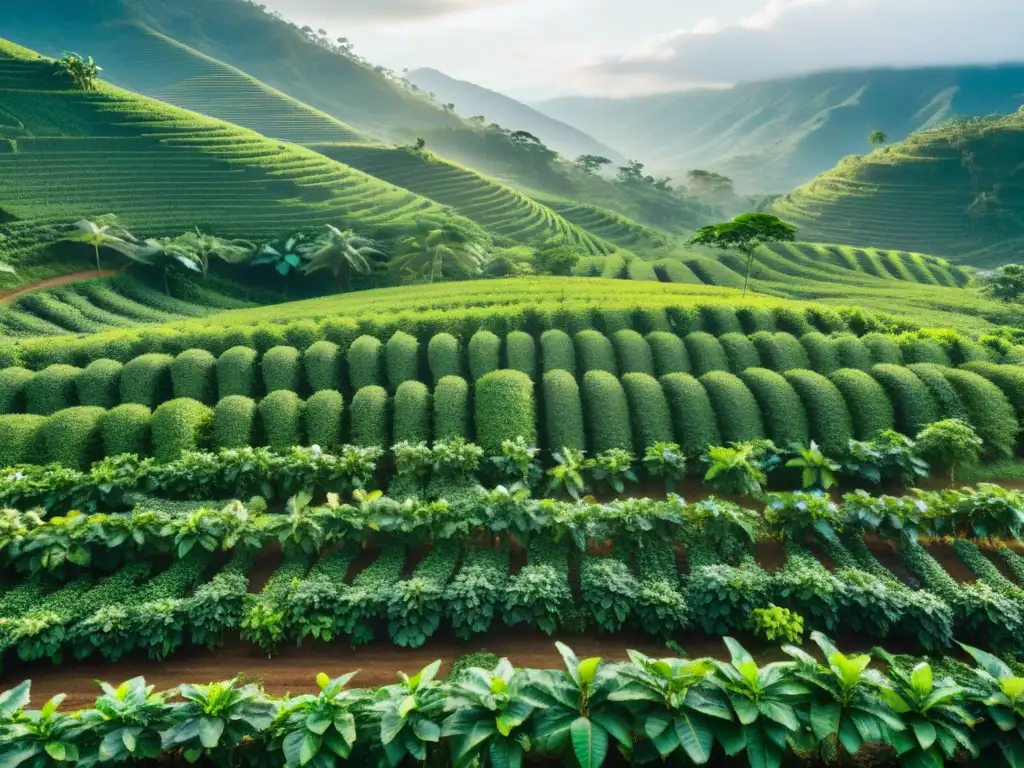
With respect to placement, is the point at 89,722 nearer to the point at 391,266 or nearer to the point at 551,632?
the point at 551,632

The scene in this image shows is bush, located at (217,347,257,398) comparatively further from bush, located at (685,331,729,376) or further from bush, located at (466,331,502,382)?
bush, located at (685,331,729,376)

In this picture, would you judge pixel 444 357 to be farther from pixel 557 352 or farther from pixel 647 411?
pixel 647 411

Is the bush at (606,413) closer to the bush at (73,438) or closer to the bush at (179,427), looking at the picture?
the bush at (179,427)

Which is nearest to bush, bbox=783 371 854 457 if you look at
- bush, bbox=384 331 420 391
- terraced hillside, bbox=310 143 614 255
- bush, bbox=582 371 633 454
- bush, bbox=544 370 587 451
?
bush, bbox=582 371 633 454

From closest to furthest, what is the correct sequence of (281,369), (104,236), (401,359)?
(281,369) → (401,359) → (104,236)

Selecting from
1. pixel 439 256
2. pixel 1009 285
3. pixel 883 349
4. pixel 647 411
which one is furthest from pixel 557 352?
pixel 1009 285
